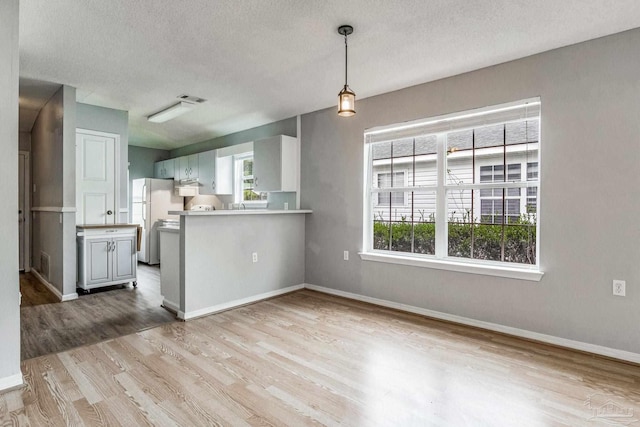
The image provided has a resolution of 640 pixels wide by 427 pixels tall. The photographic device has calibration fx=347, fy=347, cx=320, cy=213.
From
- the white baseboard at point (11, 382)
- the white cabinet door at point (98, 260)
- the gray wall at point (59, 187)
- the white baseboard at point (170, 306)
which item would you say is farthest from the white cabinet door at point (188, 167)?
the white baseboard at point (11, 382)

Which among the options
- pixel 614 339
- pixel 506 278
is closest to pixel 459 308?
pixel 506 278

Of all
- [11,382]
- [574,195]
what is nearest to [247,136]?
[11,382]

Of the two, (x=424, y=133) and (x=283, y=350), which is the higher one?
(x=424, y=133)

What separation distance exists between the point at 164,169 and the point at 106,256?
10.7 ft

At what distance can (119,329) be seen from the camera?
3199 mm

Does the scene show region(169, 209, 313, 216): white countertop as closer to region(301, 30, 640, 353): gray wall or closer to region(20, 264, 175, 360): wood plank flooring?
region(20, 264, 175, 360): wood plank flooring

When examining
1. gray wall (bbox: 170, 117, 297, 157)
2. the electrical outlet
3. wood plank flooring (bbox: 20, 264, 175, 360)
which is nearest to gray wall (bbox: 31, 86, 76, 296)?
wood plank flooring (bbox: 20, 264, 175, 360)

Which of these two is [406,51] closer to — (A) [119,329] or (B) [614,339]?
(B) [614,339]

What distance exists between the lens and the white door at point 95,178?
15.0ft

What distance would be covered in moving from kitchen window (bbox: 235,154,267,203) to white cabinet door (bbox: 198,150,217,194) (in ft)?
1.33

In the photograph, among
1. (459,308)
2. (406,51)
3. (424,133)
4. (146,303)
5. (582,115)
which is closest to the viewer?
(582,115)

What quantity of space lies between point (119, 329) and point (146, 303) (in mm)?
883

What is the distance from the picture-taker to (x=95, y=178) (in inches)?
186

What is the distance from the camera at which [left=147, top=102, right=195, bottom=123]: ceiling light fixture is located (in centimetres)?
447
